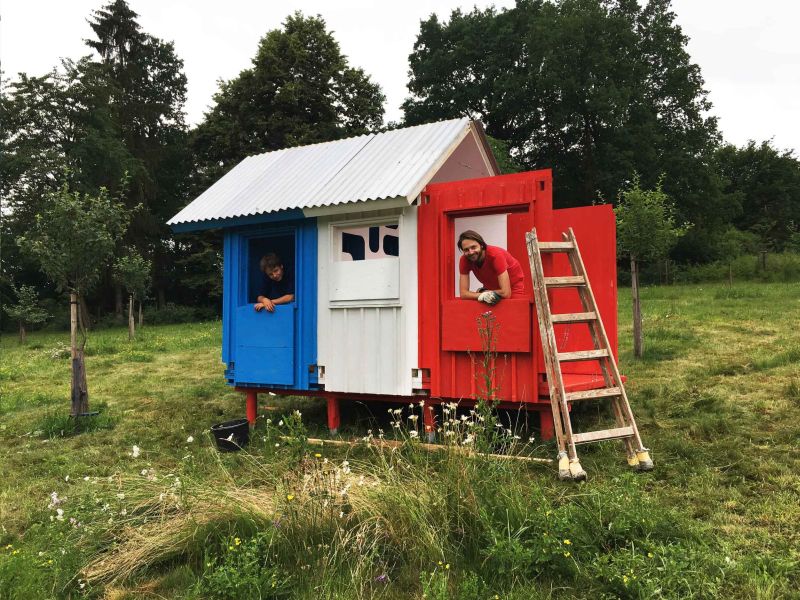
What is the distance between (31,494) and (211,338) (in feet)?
43.5

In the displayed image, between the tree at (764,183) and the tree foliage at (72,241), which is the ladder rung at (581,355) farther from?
the tree at (764,183)

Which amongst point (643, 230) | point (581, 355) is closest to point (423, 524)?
point (581, 355)

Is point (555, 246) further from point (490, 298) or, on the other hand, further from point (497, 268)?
point (490, 298)

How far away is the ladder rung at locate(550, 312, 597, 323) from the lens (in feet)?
16.9

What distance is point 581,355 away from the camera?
5.11 meters

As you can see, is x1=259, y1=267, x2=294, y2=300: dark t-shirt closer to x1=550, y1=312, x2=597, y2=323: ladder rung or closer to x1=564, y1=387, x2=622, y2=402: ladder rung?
x1=550, y1=312, x2=597, y2=323: ladder rung

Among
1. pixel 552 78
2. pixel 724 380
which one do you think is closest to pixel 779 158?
pixel 552 78

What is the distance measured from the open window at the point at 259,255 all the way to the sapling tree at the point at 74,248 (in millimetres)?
2032

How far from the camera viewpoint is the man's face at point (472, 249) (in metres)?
6.03

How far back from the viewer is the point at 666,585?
2930mm

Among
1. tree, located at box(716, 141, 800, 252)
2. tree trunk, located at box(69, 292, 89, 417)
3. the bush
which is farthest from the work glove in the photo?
tree, located at box(716, 141, 800, 252)

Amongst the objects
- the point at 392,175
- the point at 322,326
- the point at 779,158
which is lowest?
the point at 322,326

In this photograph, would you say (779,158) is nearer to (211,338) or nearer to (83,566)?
(211,338)

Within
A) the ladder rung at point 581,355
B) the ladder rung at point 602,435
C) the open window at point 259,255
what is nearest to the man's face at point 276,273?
the open window at point 259,255
